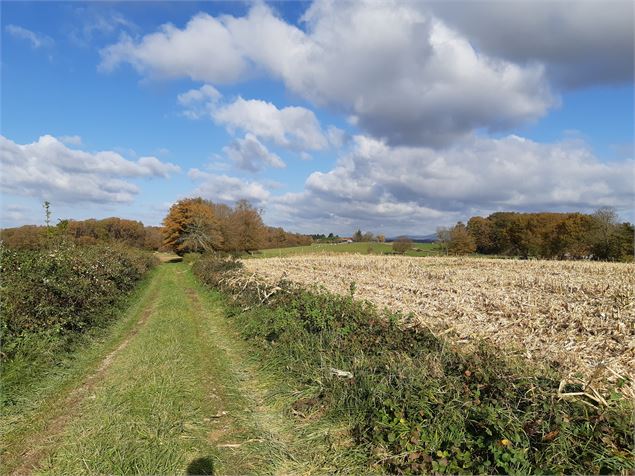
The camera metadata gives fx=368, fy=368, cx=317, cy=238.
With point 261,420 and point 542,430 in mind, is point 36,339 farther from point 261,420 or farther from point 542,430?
point 542,430

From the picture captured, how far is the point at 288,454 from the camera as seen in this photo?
4.65 m

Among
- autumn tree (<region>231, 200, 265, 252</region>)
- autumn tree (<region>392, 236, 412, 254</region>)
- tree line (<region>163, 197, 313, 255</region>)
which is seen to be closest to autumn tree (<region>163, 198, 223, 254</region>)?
tree line (<region>163, 197, 313, 255</region>)

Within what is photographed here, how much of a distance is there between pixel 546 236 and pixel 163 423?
76265 mm

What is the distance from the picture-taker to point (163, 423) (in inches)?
207

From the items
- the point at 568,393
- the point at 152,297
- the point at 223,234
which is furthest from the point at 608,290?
the point at 223,234

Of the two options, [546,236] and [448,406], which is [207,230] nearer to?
[448,406]

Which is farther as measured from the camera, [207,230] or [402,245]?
[402,245]

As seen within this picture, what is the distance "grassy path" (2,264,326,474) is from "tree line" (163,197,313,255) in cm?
4555

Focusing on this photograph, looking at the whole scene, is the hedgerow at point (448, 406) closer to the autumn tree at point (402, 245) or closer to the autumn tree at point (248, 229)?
the autumn tree at point (248, 229)

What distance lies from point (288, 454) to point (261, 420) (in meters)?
1.07

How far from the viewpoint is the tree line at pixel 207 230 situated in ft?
182

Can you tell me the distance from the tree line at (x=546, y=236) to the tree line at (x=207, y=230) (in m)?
39.5

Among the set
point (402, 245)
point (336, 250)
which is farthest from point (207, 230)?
point (402, 245)

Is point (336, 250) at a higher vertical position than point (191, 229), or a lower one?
lower
